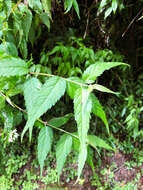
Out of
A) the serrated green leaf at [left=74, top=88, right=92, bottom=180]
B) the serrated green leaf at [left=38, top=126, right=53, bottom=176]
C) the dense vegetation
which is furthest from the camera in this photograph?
the dense vegetation

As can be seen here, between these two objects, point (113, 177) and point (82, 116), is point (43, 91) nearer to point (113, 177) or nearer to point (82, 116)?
point (82, 116)

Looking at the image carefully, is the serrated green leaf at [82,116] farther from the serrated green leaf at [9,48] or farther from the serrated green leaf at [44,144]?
the serrated green leaf at [9,48]

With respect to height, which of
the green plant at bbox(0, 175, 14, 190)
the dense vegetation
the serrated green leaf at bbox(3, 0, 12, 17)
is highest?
the serrated green leaf at bbox(3, 0, 12, 17)

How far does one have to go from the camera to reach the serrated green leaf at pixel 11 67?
454mm

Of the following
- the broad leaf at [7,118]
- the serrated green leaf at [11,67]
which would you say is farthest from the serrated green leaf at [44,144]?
the serrated green leaf at [11,67]

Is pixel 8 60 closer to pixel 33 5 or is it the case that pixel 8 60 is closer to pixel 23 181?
pixel 33 5

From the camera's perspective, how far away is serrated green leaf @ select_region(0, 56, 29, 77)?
17.9 inches

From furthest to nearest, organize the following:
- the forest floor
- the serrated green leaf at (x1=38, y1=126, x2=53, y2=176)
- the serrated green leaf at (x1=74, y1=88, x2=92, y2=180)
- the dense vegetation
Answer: the forest floor
the dense vegetation
the serrated green leaf at (x1=38, y1=126, x2=53, y2=176)
the serrated green leaf at (x1=74, y1=88, x2=92, y2=180)

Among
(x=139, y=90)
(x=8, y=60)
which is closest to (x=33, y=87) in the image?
(x=8, y=60)

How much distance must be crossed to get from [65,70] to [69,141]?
91cm

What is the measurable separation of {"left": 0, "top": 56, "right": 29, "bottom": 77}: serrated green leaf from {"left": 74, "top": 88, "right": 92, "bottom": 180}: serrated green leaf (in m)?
0.17

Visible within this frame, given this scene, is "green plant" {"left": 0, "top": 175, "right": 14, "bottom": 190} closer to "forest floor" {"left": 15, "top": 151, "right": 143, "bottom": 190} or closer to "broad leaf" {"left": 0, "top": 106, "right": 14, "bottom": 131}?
"forest floor" {"left": 15, "top": 151, "right": 143, "bottom": 190}

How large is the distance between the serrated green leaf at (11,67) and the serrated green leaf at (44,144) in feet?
0.69

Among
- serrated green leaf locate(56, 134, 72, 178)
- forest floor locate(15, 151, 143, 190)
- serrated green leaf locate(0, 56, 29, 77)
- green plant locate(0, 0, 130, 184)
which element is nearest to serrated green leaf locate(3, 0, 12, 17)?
green plant locate(0, 0, 130, 184)
